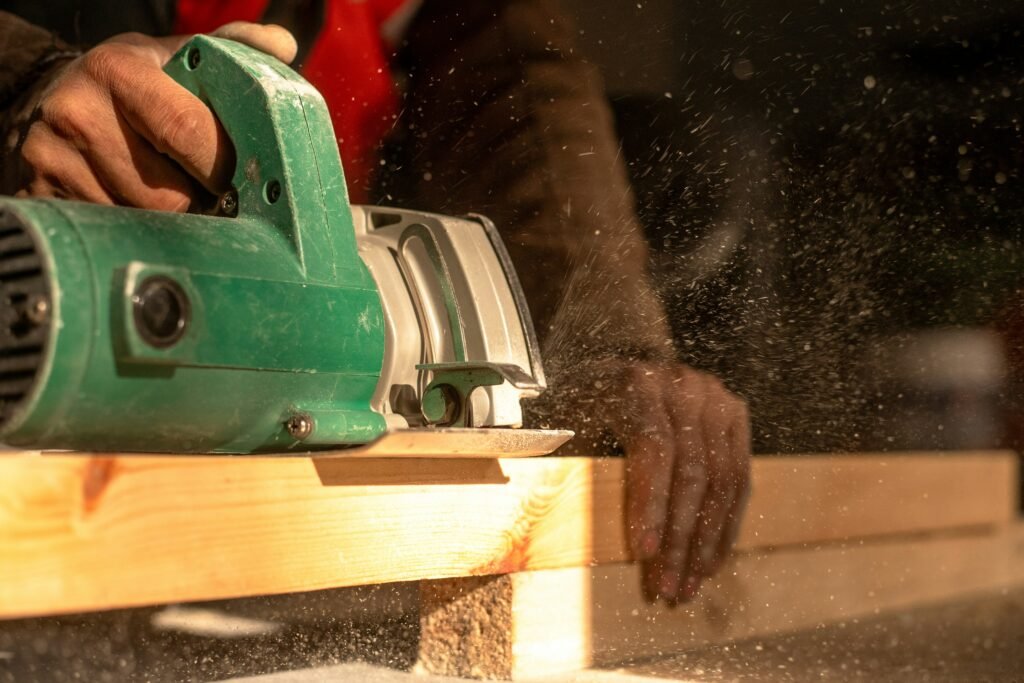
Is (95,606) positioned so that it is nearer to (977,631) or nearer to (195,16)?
(977,631)

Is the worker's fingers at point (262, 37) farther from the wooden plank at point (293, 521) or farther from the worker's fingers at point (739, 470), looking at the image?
the worker's fingers at point (739, 470)

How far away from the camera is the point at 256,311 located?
95 cm

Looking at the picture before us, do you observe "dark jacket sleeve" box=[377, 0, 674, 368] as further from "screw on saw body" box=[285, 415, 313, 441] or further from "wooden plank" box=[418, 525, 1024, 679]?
"screw on saw body" box=[285, 415, 313, 441]

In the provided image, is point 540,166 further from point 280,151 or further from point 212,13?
point 212,13

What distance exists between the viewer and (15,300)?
86cm

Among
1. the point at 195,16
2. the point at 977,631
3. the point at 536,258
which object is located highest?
the point at 195,16

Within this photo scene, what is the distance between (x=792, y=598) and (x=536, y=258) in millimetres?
671

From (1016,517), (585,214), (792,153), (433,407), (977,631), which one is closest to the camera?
(433,407)

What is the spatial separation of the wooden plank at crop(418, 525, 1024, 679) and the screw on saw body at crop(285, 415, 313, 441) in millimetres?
318

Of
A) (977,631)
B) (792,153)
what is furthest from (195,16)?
(977,631)

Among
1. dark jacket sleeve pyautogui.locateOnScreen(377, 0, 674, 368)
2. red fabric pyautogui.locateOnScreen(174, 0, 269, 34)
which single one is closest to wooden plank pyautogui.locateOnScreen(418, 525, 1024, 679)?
dark jacket sleeve pyautogui.locateOnScreen(377, 0, 674, 368)

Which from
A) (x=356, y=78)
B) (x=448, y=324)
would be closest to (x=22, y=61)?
(x=356, y=78)

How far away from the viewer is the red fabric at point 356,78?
1.90 metres

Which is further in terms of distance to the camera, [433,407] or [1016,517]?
[1016,517]
